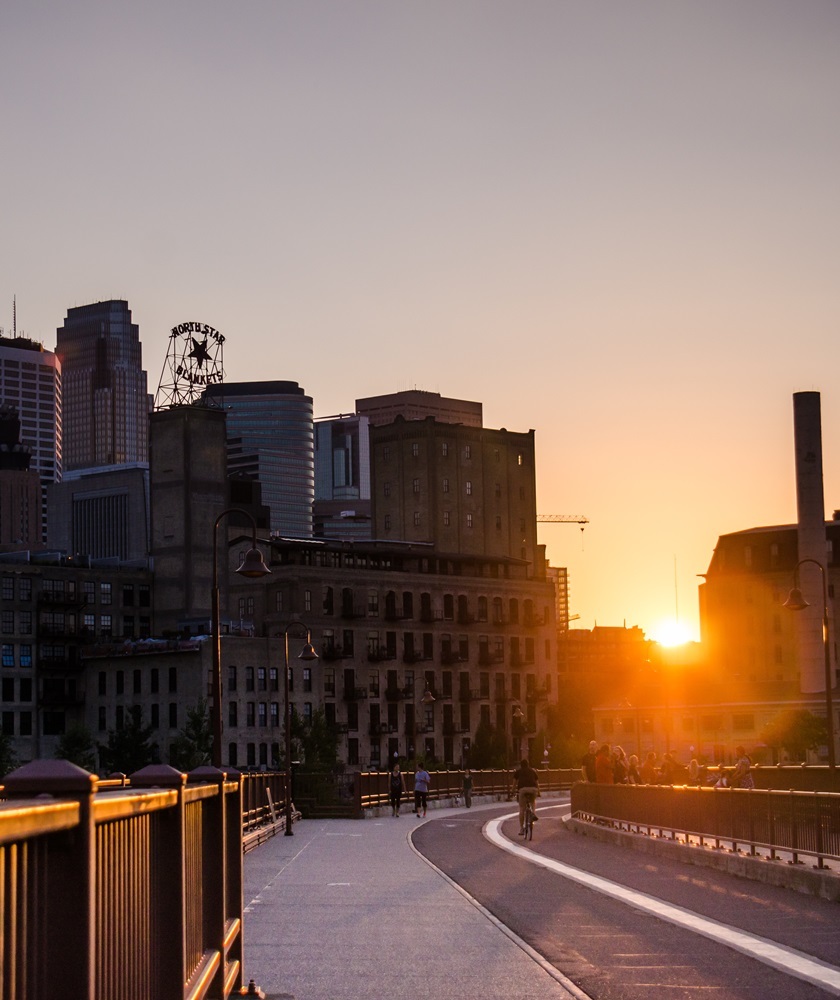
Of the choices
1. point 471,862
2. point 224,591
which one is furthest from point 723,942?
point 224,591

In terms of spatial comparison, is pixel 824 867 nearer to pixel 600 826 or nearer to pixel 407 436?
pixel 600 826

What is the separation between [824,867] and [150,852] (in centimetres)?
1661

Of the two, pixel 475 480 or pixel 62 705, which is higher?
pixel 475 480

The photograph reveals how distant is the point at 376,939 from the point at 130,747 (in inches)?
4339

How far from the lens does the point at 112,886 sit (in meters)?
5.99

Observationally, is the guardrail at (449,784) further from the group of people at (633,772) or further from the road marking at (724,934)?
the road marking at (724,934)

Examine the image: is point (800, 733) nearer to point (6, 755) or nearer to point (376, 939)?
point (6, 755)

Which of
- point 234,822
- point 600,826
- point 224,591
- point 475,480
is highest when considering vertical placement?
point 475,480

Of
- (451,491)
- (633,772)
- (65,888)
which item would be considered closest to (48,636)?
(451,491)

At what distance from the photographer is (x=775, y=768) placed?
→ 131 feet

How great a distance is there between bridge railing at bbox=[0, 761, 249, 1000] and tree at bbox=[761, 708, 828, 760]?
5058 inches

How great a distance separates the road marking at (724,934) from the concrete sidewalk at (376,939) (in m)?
1.98

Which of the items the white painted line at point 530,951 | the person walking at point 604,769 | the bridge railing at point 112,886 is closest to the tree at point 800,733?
the person walking at point 604,769

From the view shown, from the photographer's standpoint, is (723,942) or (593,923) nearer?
(723,942)
